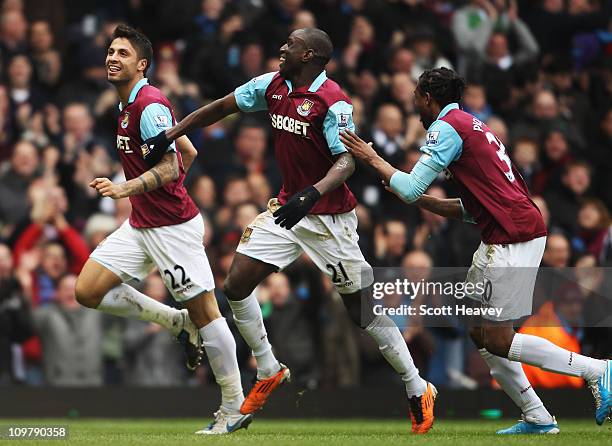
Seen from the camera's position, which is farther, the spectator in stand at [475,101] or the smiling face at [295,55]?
the spectator in stand at [475,101]

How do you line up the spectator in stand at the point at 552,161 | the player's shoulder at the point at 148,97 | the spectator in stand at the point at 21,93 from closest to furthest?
the player's shoulder at the point at 148,97 < the spectator in stand at the point at 552,161 < the spectator in stand at the point at 21,93

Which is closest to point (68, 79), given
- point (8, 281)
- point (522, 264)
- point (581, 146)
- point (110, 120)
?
point (110, 120)

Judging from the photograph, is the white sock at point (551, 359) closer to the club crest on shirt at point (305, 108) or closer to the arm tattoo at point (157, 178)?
the club crest on shirt at point (305, 108)

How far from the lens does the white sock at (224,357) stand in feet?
33.2

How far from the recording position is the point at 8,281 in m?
13.6

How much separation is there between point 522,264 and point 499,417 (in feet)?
13.5

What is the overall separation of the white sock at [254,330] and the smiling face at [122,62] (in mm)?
1834

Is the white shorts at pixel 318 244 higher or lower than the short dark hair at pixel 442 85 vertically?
lower

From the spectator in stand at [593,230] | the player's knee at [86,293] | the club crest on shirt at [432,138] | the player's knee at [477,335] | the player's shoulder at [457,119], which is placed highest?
the player's shoulder at [457,119]

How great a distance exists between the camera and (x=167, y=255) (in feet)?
33.2

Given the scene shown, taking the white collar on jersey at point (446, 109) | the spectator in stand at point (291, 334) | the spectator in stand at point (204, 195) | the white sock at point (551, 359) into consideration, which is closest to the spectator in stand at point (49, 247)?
the spectator in stand at point (204, 195)

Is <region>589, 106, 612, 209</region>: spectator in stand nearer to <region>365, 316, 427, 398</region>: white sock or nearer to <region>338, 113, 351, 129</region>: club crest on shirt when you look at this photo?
<region>365, 316, 427, 398</region>: white sock

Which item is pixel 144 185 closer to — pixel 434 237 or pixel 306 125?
pixel 306 125

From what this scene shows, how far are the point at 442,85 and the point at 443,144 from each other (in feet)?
1.58
